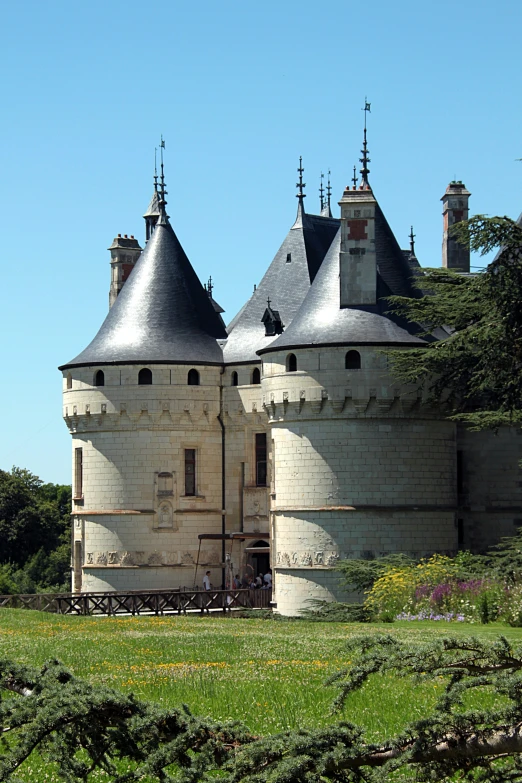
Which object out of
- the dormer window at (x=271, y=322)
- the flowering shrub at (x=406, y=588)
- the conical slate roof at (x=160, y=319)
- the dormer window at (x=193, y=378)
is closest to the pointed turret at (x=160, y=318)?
the conical slate roof at (x=160, y=319)

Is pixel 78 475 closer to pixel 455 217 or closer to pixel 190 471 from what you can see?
pixel 190 471

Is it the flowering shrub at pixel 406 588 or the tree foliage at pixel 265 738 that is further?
the flowering shrub at pixel 406 588

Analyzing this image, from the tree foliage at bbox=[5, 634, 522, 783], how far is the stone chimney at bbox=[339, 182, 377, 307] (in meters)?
27.1

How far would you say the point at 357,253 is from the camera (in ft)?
110

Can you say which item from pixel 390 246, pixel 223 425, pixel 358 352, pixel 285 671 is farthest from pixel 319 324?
pixel 285 671

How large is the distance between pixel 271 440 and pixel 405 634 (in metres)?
17.1

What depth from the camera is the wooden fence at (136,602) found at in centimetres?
3102

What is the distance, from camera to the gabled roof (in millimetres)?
38469

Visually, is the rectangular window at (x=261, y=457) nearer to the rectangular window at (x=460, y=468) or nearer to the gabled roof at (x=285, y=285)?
the gabled roof at (x=285, y=285)

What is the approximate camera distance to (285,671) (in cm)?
1417

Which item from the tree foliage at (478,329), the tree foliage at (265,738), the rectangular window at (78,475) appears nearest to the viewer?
the tree foliage at (265,738)

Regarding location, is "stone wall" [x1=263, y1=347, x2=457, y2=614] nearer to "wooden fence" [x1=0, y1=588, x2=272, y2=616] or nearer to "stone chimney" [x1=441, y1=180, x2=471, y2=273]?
"wooden fence" [x1=0, y1=588, x2=272, y2=616]

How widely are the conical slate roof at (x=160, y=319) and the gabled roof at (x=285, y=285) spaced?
0.71m

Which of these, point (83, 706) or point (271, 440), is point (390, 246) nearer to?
point (271, 440)
